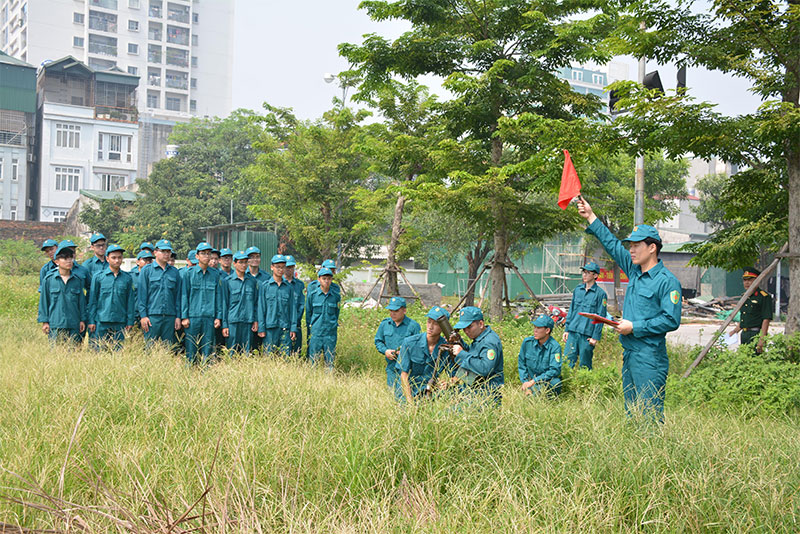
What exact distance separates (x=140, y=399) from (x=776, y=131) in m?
7.32

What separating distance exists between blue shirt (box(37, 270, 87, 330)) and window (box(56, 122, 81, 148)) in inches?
2023

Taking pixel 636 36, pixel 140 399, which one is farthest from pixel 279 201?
pixel 140 399

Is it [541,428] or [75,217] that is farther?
[75,217]

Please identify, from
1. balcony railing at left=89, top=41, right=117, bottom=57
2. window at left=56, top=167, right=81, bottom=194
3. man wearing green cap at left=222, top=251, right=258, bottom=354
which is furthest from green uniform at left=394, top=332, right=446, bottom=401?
balcony railing at left=89, top=41, right=117, bottom=57

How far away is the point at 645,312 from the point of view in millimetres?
5410

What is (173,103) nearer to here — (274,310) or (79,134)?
(79,134)

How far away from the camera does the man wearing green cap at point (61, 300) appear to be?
28.7 feet

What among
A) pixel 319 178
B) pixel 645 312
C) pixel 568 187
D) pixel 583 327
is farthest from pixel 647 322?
pixel 319 178

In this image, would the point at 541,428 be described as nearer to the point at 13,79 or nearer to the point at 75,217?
the point at 75,217

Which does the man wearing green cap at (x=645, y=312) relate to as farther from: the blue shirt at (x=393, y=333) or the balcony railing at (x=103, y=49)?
the balcony railing at (x=103, y=49)

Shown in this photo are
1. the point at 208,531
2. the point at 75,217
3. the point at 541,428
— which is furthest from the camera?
the point at 75,217

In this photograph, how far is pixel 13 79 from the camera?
5175 cm

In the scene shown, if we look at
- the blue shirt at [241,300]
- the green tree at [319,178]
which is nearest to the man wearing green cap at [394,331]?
the blue shirt at [241,300]

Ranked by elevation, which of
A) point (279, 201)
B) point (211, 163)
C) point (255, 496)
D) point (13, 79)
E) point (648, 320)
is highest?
point (13, 79)
